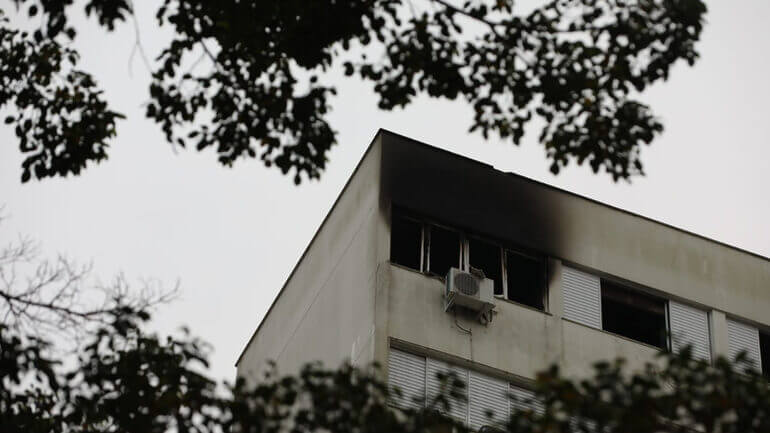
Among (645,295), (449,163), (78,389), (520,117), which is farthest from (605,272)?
(78,389)

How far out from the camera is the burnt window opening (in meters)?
24.2

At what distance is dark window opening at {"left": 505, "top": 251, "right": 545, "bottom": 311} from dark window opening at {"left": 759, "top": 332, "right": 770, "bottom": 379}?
4856 millimetres

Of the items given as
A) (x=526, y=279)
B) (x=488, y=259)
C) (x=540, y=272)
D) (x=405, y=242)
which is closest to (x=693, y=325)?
(x=540, y=272)

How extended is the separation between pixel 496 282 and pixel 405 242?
1725 mm

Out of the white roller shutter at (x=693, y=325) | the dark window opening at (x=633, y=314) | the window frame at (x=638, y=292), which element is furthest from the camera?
the white roller shutter at (x=693, y=325)

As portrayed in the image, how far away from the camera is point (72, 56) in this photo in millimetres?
16062

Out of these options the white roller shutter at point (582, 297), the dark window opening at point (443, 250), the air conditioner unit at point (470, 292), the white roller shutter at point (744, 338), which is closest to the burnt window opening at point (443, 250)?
the dark window opening at point (443, 250)

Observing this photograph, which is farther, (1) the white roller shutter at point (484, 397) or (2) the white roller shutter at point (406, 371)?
(1) the white roller shutter at point (484, 397)

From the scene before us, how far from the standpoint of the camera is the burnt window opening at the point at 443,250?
79.6ft

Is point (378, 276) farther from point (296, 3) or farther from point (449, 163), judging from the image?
point (296, 3)

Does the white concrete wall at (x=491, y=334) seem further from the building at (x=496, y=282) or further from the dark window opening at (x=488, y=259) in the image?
the dark window opening at (x=488, y=259)

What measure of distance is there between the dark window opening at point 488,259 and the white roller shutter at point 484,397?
71.1 inches

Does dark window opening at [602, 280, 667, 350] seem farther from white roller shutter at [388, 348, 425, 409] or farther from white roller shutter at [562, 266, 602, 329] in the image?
white roller shutter at [388, 348, 425, 409]

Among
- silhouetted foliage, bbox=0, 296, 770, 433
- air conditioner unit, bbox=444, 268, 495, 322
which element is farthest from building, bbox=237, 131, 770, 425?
silhouetted foliage, bbox=0, 296, 770, 433
